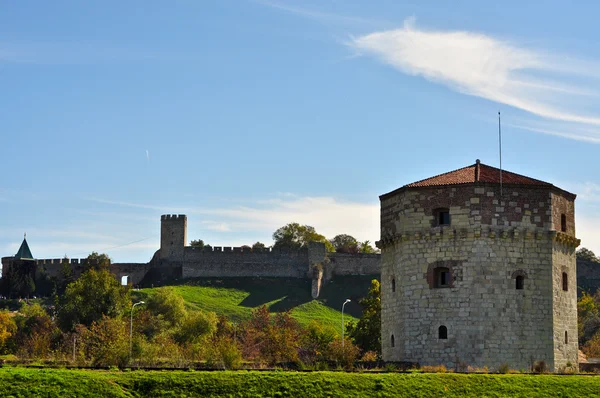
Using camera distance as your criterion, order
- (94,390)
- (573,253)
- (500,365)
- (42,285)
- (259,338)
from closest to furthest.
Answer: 1. (94,390)
2. (500,365)
3. (573,253)
4. (259,338)
5. (42,285)

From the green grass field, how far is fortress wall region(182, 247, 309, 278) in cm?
8777

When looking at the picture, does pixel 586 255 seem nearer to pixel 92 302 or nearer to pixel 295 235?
pixel 295 235

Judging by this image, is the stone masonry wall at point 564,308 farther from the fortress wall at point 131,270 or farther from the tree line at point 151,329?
the fortress wall at point 131,270

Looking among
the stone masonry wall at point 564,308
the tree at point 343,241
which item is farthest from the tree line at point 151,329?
the tree at point 343,241

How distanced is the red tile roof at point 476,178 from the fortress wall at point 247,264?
79.4 meters

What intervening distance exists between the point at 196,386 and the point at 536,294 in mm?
17011

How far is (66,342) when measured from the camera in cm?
7300

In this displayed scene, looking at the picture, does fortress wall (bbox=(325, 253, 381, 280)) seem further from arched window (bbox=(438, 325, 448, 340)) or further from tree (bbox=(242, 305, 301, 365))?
arched window (bbox=(438, 325, 448, 340))

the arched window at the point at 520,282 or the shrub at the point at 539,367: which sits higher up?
the arched window at the point at 520,282

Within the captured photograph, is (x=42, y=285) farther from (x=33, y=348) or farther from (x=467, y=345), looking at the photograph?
(x=467, y=345)

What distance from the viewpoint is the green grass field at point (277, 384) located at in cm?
2728

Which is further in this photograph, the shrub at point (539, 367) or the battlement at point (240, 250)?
the battlement at point (240, 250)

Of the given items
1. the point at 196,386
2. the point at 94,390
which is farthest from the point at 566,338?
the point at 94,390

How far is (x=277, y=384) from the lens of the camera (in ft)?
99.0
